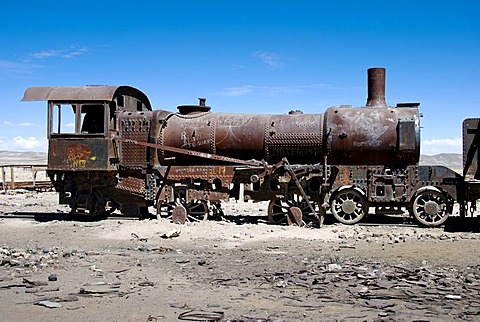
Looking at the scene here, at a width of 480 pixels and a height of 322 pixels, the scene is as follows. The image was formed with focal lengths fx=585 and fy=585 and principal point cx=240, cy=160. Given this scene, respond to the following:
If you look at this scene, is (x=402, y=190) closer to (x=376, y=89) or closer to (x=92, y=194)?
(x=376, y=89)

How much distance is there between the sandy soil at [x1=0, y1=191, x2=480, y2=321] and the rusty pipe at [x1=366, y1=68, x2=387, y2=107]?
309cm

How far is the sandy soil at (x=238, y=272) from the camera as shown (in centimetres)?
677

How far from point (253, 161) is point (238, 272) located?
19.9 ft

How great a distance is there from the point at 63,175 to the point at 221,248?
6323mm

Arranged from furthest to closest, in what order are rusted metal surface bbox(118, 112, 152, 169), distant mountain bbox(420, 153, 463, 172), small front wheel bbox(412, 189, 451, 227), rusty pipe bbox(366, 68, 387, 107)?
distant mountain bbox(420, 153, 463, 172), rusted metal surface bbox(118, 112, 152, 169), rusty pipe bbox(366, 68, 387, 107), small front wheel bbox(412, 189, 451, 227)

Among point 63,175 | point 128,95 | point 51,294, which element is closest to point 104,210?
point 63,175

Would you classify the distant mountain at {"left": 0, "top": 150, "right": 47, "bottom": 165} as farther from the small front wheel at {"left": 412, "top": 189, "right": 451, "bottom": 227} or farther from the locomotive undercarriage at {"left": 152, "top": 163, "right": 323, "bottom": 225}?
the small front wheel at {"left": 412, "top": 189, "right": 451, "bottom": 227}

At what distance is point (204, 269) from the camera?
9297mm

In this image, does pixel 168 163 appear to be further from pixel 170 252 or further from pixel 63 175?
pixel 170 252

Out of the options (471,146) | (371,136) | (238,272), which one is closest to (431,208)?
(471,146)

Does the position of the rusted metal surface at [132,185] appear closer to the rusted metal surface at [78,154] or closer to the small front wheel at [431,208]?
the rusted metal surface at [78,154]

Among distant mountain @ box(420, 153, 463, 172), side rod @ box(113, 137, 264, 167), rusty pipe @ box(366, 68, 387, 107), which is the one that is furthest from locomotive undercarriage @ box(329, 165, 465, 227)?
distant mountain @ box(420, 153, 463, 172)

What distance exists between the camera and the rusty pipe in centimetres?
1495

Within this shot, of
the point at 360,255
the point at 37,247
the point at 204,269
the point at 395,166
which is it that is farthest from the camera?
the point at 395,166
